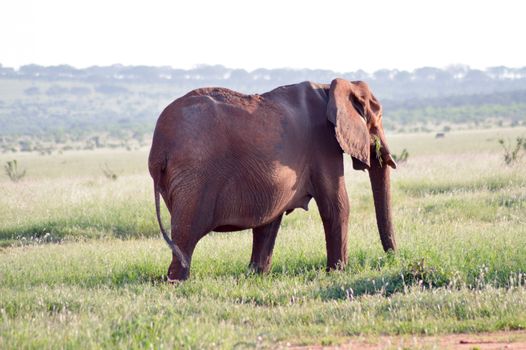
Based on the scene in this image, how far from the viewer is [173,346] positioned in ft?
22.1

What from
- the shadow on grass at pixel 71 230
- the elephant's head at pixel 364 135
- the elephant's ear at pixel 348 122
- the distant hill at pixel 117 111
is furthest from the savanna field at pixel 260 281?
the distant hill at pixel 117 111

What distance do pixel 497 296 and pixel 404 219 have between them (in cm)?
569

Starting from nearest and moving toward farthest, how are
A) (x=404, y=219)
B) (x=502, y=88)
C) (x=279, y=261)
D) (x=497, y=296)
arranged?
(x=497, y=296) < (x=279, y=261) < (x=404, y=219) < (x=502, y=88)

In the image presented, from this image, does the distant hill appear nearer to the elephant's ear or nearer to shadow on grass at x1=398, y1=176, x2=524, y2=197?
shadow on grass at x1=398, y1=176, x2=524, y2=197

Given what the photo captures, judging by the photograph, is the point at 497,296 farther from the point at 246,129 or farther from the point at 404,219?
the point at 404,219

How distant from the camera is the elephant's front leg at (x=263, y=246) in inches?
413

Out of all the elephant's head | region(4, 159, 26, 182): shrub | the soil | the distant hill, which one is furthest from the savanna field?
the distant hill

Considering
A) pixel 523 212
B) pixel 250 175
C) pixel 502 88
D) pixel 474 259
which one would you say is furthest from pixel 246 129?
pixel 502 88

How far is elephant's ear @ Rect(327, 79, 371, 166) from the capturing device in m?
10.1

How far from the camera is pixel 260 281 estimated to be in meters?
9.75

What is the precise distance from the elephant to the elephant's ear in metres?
0.01

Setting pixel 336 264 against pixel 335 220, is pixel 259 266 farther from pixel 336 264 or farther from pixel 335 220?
pixel 335 220

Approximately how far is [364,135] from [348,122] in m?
0.33

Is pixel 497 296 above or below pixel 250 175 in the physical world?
below
